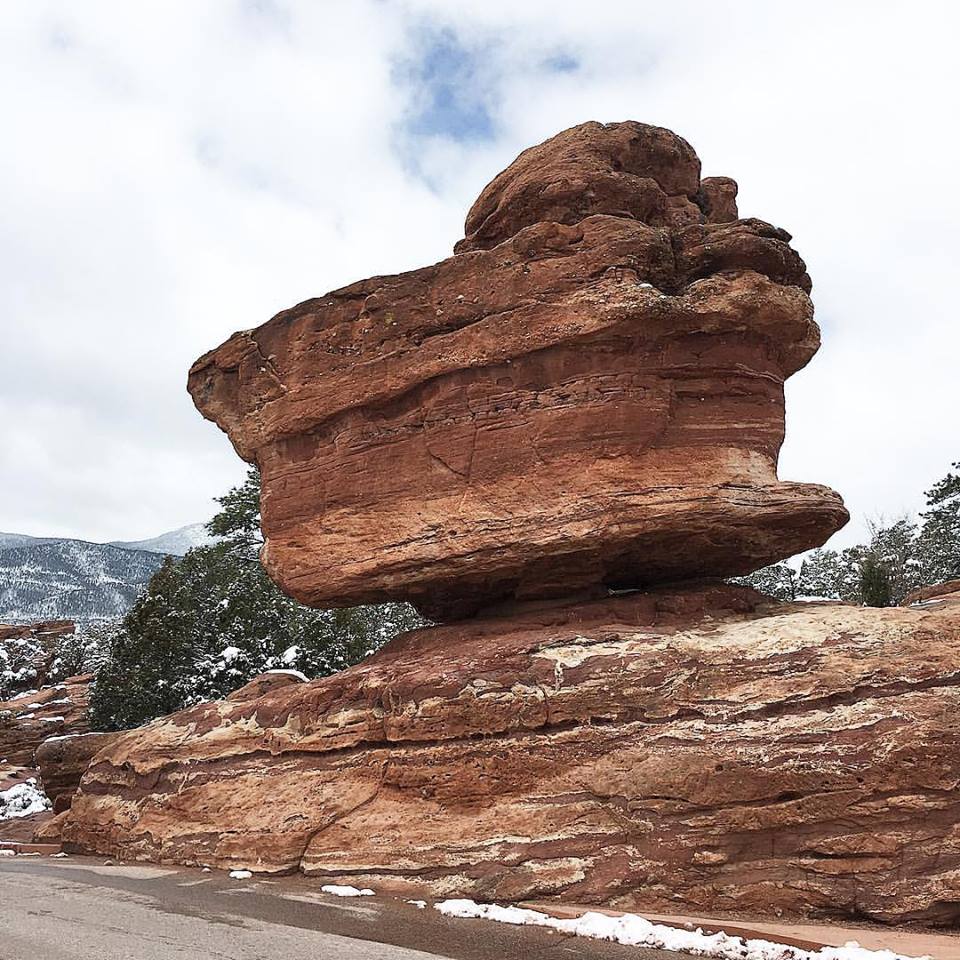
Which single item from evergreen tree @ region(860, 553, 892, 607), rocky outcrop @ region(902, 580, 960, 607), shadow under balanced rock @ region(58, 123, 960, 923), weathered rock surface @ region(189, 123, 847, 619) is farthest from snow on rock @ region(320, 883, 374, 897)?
evergreen tree @ region(860, 553, 892, 607)

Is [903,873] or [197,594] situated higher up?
[197,594]

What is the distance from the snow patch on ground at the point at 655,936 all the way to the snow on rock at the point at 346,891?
1.30m

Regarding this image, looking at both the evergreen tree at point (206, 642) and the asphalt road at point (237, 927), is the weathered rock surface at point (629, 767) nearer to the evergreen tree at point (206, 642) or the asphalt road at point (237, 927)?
the asphalt road at point (237, 927)

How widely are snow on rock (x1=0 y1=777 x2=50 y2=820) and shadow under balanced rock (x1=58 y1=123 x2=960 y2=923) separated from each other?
1208 centimetres

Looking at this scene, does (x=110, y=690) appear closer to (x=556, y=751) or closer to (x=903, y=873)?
(x=556, y=751)

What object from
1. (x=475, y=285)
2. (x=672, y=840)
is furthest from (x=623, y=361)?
(x=672, y=840)

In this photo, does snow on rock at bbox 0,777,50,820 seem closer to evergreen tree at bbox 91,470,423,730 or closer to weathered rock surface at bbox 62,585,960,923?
evergreen tree at bbox 91,470,423,730

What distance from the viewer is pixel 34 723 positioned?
3781 centimetres

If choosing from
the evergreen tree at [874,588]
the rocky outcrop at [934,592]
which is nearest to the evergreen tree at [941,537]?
the evergreen tree at [874,588]

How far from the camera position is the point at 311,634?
32.4 m

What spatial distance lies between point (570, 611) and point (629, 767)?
3486 millimetres

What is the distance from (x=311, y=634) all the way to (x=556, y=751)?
2207 cm

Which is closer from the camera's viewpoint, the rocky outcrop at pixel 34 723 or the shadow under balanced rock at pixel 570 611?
the shadow under balanced rock at pixel 570 611

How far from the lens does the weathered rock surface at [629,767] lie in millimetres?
10219
